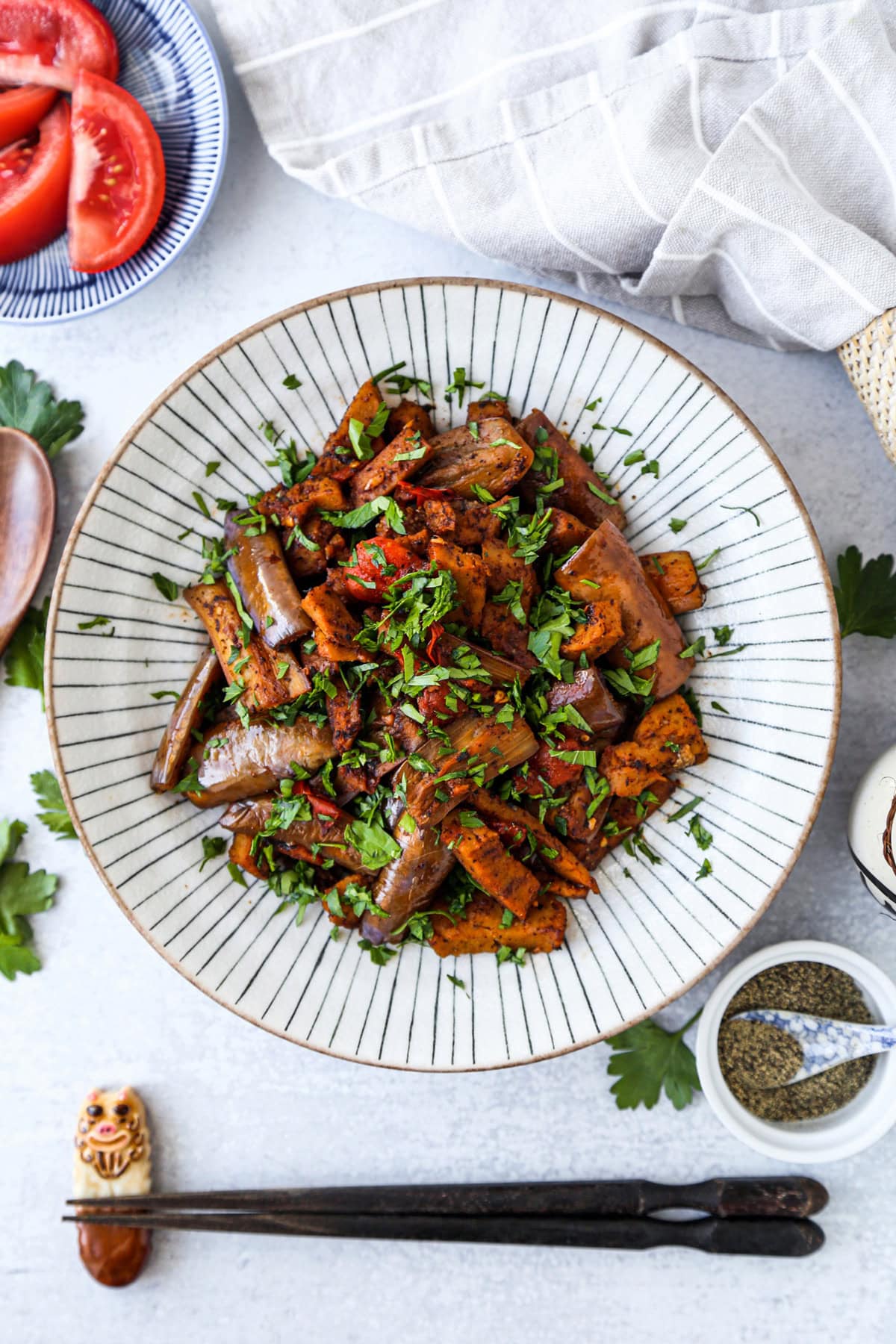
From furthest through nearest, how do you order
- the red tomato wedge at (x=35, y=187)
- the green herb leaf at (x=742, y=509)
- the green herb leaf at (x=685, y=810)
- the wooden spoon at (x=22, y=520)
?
the wooden spoon at (x=22, y=520) < the red tomato wedge at (x=35, y=187) < the green herb leaf at (x=685, y=810) < the green herb leaf at (x=742, y=509)

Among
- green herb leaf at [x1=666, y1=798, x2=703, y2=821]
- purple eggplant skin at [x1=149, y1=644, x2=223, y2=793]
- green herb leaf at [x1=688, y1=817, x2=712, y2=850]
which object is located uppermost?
purple eggplant skin at [x1=149, y1=644, x2=223, y2=793]

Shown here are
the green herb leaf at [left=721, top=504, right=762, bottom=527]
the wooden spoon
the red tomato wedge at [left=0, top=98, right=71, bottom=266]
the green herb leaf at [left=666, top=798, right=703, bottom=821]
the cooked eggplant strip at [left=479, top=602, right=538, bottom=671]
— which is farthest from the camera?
the wooden spoon

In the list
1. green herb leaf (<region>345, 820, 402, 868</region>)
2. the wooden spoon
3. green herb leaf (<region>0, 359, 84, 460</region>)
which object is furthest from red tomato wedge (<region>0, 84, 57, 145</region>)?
green herb leaf (<region>345, 820, 402, 868</region>)

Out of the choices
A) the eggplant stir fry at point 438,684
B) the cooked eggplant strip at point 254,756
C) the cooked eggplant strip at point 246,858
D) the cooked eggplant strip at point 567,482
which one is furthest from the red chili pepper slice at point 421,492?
the cooked eggplant strip at point 246,858

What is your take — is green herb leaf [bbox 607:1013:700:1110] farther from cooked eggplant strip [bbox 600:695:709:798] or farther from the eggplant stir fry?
cooked eggplant strip [bbox 600:695:709:798]

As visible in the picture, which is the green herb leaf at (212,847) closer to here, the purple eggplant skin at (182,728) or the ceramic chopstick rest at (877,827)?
the purple eggplant skin at (182,728)

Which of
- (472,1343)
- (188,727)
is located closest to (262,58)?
(188,727)
